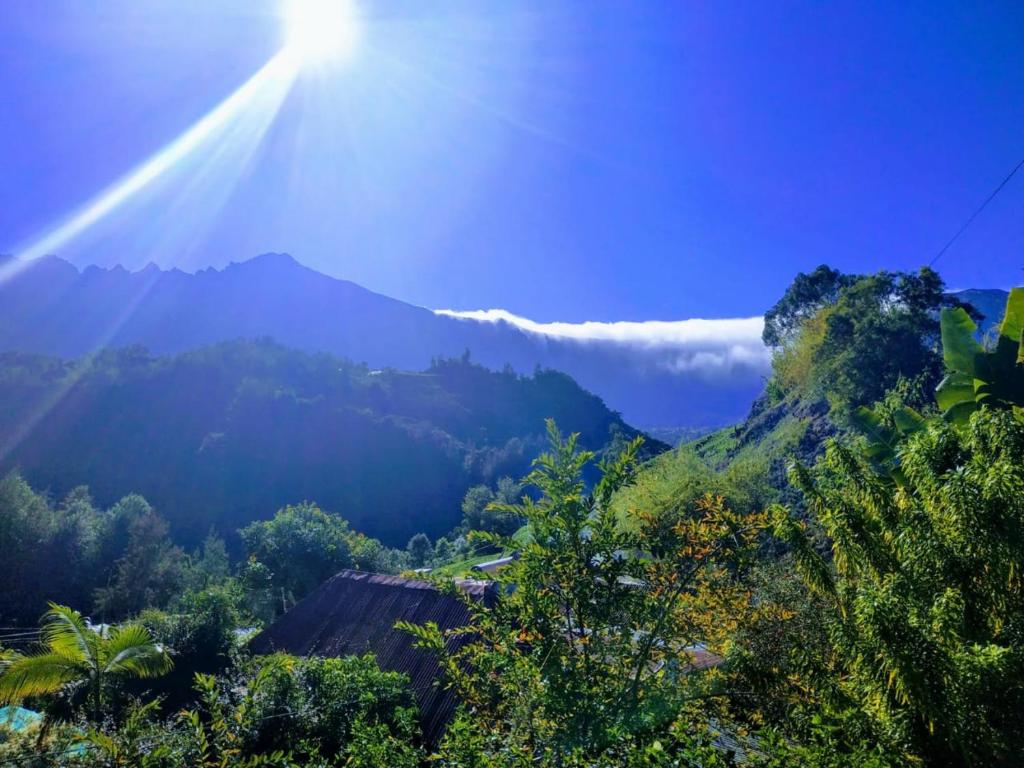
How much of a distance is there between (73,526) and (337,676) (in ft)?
129

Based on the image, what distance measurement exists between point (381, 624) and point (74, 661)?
6.89 metres

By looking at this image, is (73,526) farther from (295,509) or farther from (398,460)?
(398,460)

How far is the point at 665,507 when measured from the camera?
2183 centimetres

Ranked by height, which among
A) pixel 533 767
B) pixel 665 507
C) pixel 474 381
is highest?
pixel 474 381

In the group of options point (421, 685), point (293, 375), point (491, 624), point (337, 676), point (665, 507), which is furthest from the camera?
point (293, 375)

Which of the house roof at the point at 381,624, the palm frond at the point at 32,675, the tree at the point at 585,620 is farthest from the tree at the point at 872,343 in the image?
the palm frond at the point at 32,675

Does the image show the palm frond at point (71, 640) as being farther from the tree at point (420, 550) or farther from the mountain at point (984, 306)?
the tree at point (420, 550)

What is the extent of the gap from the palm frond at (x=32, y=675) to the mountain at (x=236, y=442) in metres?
54.1

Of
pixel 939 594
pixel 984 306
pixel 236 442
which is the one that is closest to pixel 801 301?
pixel 984 306

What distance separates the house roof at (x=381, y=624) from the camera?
36.2 ft

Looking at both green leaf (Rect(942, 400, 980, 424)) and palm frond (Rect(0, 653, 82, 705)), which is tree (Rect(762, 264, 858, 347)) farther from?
palm frond (Rect(0, 653, 82, 705))

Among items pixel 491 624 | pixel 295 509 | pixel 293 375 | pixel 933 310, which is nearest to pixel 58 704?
pixel 491 624

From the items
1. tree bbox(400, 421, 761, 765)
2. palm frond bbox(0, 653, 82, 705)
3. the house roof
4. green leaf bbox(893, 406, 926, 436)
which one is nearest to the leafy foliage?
green leaf bbox(893, 406, 926, 436)

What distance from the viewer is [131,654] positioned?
30.5 ft
